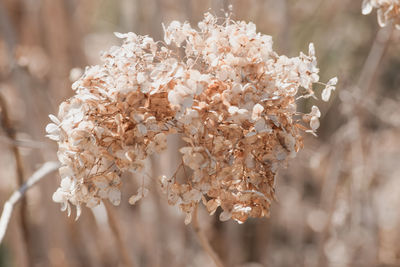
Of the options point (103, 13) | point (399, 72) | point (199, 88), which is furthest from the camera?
point (103, 13)

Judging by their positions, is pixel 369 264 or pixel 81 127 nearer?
pixel 81 127

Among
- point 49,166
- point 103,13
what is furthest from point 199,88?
point 103,13

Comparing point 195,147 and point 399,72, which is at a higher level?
point 399,72

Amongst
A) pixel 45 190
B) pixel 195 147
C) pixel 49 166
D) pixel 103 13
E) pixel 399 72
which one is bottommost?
pixel 195 147

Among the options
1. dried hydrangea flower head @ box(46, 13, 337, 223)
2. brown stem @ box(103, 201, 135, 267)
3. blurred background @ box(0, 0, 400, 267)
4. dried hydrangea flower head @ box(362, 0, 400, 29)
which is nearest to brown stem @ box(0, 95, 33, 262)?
blurred background @ box(0, 0, 400, 267)

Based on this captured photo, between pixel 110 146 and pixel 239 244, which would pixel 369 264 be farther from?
pixel 110 146

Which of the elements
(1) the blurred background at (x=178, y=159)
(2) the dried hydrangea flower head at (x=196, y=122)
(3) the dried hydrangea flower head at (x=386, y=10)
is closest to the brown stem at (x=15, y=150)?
(1) the blurred background at (x=178, y=159)
